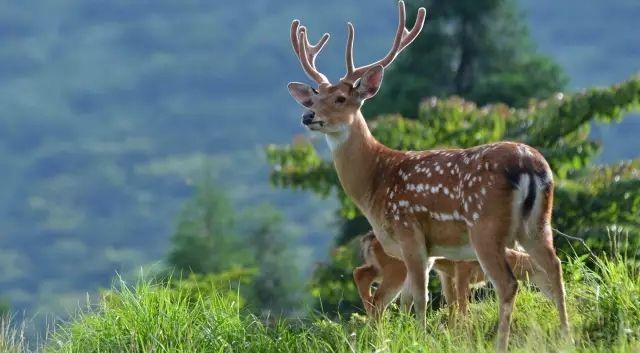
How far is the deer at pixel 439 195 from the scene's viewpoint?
8.91m

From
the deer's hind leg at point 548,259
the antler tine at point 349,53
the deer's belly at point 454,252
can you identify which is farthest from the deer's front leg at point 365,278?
the deer's hind leg at point 548,259

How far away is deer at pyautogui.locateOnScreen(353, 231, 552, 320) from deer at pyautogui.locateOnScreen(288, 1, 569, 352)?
413mm

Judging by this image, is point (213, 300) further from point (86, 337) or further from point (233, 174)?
point (233, 174)

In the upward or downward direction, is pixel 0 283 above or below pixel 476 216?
below

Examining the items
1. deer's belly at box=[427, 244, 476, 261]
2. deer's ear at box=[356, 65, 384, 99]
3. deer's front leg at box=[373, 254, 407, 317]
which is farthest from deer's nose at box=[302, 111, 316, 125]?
deer's belly at box=[427, 244, 476, 261]

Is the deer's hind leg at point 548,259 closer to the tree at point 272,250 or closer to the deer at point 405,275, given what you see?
the deer at point 405,275

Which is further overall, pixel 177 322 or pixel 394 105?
pixel 394 105

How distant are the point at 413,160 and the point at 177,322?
6.67ft

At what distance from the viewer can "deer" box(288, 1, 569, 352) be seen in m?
8.91

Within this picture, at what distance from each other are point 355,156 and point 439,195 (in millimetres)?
1342

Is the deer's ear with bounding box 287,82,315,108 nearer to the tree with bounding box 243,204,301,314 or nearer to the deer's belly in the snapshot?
the deer's belly

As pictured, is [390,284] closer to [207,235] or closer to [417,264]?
[417,264]

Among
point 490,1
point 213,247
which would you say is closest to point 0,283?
point 213,247

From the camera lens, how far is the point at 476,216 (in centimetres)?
905
